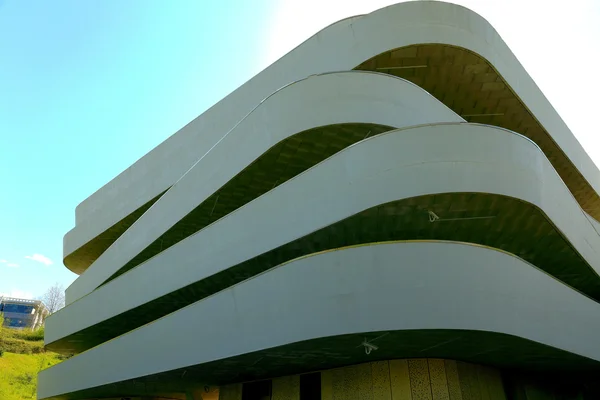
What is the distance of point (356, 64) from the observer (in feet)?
34.5

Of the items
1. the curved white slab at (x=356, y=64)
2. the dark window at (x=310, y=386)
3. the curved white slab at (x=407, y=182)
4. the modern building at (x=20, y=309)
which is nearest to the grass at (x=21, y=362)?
the curved white slab at (x=356, y=64)

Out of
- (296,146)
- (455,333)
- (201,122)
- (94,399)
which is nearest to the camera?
(455,333)

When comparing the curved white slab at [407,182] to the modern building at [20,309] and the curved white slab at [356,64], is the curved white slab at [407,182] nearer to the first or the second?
the curved white slab at [356,64]

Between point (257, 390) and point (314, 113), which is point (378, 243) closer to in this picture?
point (314, 113)

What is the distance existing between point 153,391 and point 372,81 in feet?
38.2

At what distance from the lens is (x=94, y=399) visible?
1589 centimetres

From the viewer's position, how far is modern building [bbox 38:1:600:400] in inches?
263

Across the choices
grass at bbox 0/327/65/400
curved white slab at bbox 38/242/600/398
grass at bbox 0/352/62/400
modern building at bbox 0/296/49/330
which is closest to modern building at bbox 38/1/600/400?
curved white slab at bbox 38/242/600/398

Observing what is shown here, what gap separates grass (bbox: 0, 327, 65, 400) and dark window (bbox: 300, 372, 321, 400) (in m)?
26.6

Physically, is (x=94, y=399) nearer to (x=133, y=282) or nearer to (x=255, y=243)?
(x=133, y=282)

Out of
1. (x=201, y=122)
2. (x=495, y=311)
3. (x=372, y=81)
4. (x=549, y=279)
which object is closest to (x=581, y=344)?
(x=549, y=279)

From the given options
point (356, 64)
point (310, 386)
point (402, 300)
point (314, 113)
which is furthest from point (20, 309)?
point (402, 300)

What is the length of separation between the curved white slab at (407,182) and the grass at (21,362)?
2801 cm

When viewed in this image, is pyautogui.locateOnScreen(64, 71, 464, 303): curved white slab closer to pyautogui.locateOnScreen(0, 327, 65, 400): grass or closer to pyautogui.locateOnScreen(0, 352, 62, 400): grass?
pyautogui.locateOnScreen(0, 352, 62, 400): grass
